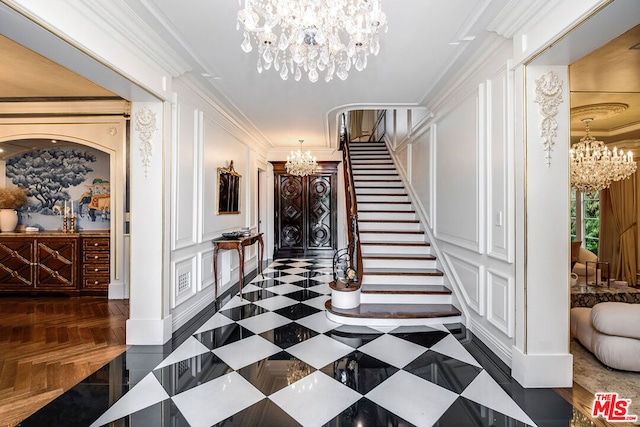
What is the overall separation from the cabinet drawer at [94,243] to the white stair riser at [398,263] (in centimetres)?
383

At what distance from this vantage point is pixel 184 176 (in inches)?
138

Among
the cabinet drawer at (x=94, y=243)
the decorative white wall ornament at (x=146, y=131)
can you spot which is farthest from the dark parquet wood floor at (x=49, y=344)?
the decorative white wall ornament at (x=146, y=131)

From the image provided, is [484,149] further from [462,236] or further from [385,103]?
[385,103]

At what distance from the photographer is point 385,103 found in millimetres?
4293

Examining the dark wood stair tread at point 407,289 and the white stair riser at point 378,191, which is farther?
the white stair riser at point 378,191

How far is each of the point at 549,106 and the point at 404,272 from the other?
255cm

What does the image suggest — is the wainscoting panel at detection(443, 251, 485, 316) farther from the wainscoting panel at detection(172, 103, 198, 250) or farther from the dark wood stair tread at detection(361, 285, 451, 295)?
the wainscoting panel at detection(172, 103, 198, 250)

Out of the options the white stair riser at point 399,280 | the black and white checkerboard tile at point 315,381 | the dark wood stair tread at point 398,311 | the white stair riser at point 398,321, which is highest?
the white stair riser at point 399,280

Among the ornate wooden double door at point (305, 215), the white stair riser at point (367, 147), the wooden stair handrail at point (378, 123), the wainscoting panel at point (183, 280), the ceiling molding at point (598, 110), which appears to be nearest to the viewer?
the wainscoting panel at point (183, 280)

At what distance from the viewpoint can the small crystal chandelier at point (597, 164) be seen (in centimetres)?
422

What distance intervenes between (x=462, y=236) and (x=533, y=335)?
1.34 metres

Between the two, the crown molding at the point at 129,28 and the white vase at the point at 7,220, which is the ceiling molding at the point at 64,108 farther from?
the crown molding at the point at 129,28

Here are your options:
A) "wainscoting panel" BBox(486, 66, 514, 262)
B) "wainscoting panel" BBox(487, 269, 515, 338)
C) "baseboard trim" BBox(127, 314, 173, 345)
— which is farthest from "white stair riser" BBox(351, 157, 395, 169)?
"baseboard trim" BBox(127, 314, 173, 345)

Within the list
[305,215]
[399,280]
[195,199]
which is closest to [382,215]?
[399,280]
